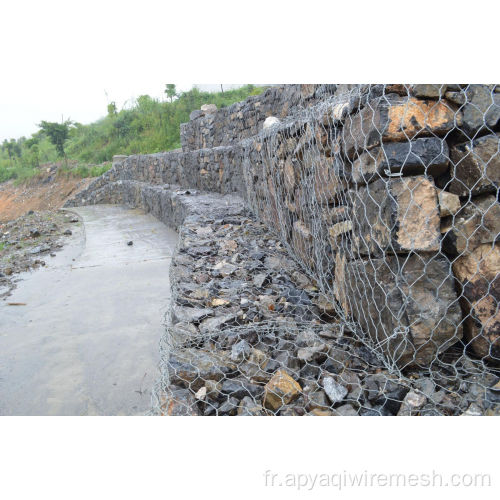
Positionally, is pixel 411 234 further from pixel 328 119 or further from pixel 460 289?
pixel 328 119

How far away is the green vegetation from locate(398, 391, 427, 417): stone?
1090 centimetres

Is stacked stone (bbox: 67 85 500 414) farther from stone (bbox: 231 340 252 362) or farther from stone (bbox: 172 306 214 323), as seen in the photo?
stone (bbox: 172 306 214 323)

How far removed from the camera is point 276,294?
219cm

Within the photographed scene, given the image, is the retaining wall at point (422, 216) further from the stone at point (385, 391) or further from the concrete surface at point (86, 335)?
the concrete surface at point (86, 335)

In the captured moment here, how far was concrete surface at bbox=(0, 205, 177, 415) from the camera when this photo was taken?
2119 millimetres

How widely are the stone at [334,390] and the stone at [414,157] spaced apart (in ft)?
2.42

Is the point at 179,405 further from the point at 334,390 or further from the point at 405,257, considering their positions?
the point at 405,257

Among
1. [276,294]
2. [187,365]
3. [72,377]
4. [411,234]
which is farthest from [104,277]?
[411,234]

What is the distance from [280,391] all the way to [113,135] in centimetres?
1847

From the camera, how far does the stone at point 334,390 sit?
1275mm

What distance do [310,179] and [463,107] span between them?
1.00 m

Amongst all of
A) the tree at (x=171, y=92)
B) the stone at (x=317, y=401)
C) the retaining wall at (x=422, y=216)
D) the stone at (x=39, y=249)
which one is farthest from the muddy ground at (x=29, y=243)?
the tree at (x=171, y=92)

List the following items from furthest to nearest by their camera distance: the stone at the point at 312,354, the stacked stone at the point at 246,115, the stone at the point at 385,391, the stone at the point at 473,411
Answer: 1. the stacked stone at the point at 246,115
2. the stone at the point at 312,354
3. the stone at the point at 385,391
4. the stone at the point at 473,411

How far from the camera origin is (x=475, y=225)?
4.25 ft
